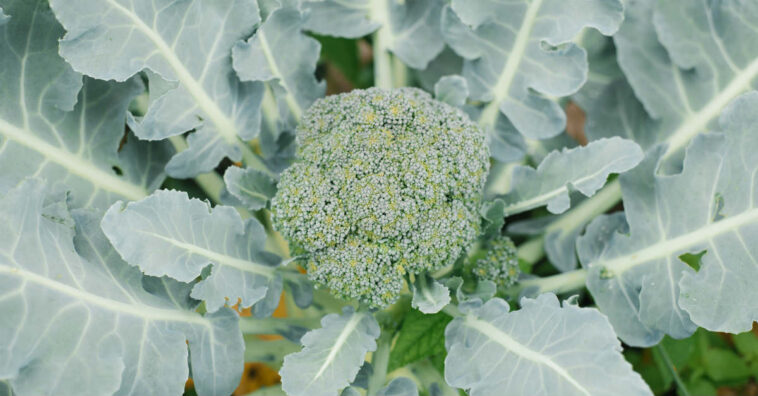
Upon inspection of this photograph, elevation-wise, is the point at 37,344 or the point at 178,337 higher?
the point at 37,344

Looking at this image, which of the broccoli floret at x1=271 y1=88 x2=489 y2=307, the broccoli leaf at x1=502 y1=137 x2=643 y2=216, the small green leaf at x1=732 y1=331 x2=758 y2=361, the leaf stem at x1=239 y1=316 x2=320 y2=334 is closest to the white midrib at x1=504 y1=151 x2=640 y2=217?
the broccoli leaf at x1=502 y1=137 x2=643 y2=216

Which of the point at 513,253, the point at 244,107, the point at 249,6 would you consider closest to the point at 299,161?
the point at 244,107

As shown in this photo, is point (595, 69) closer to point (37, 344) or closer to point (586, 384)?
point (586, 384)

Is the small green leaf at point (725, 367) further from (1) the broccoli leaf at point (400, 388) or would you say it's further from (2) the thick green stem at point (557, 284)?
(1) the broccoli leaf at point (400, 388)

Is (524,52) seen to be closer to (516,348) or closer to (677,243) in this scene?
(677,243)

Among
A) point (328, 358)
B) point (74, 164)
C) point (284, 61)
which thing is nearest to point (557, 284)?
point (328, 358)

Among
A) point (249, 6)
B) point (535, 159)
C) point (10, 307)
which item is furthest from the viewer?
point (535, 159)
